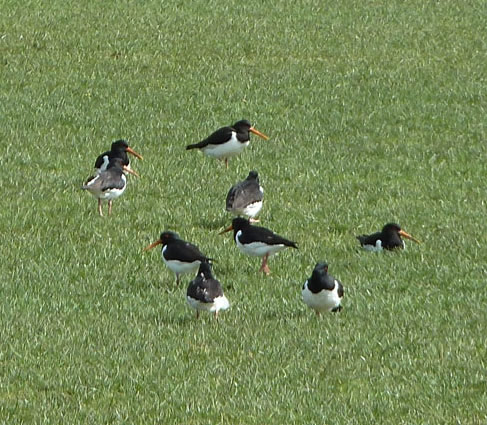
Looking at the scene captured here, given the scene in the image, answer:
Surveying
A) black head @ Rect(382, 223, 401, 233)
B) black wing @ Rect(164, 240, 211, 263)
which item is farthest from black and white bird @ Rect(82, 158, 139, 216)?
black head @ Rect(382, 223, 401, 233)

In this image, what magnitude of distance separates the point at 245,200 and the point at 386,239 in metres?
2.19

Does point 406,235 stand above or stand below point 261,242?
below

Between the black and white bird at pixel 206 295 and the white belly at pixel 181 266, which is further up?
the black and white bird at pixel 206 295

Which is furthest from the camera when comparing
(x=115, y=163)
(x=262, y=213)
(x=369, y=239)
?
(x=115, y=163)

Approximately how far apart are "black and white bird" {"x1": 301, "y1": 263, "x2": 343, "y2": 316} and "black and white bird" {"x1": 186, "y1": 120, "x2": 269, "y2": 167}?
7.93 meters

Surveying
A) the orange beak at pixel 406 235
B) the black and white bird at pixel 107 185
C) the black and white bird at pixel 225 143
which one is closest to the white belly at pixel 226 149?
the black and white bird at pixel 225 143

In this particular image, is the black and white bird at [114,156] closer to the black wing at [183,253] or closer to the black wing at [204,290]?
the black wing at [183,253]

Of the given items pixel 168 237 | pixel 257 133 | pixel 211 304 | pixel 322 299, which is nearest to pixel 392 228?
pixel 168 237

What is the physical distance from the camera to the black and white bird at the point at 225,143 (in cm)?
2188

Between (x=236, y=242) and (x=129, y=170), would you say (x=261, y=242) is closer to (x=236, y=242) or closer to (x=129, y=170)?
(x=236, y=242)

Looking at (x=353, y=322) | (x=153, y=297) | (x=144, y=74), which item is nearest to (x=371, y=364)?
(x=353, y=322)

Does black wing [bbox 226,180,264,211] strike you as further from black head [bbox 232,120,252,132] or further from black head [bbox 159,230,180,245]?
black head [bbox 232,120,252,132]

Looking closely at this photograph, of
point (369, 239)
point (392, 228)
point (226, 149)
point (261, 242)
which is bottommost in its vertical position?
point (226, 149)

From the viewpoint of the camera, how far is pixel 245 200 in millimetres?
17828
